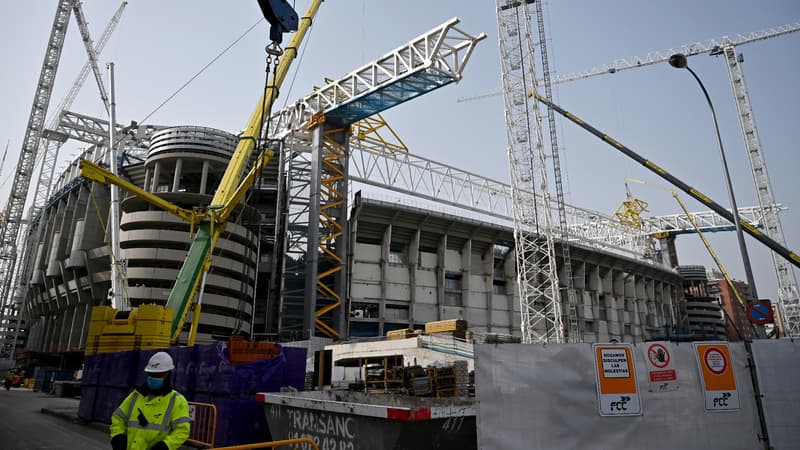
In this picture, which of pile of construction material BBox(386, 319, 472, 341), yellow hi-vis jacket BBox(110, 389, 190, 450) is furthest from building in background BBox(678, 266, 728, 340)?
yellow hi-vis jacket BBox(110, 389, 190, 450)

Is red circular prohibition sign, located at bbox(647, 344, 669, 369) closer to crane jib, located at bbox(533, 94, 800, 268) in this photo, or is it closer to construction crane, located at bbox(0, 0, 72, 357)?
crane jib, located at bbox(533, 94, 800, 268)

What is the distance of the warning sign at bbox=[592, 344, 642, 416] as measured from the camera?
255 inches

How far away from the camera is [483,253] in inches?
2048

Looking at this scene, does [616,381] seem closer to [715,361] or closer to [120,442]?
[715,361]

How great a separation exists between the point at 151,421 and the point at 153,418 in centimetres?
3

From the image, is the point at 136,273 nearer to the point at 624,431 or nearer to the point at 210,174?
the point at 210,174

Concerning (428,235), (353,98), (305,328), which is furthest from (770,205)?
(305,328)

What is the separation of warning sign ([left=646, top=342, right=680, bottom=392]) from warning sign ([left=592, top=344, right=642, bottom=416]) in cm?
25

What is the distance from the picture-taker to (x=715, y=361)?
6840mm

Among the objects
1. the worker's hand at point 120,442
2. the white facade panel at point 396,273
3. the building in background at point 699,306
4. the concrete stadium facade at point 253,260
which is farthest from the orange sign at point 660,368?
the building in background at point 699,306

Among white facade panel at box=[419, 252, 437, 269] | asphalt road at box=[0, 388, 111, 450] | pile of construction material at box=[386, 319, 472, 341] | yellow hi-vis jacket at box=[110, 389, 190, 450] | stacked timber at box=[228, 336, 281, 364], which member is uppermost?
white facade panel at box=[419, 252, 437, 269]

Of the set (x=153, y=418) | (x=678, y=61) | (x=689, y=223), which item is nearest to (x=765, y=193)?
(x=689, y=223)

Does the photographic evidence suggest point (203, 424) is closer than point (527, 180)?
Yes

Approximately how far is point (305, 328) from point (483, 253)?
2369 centimetres
